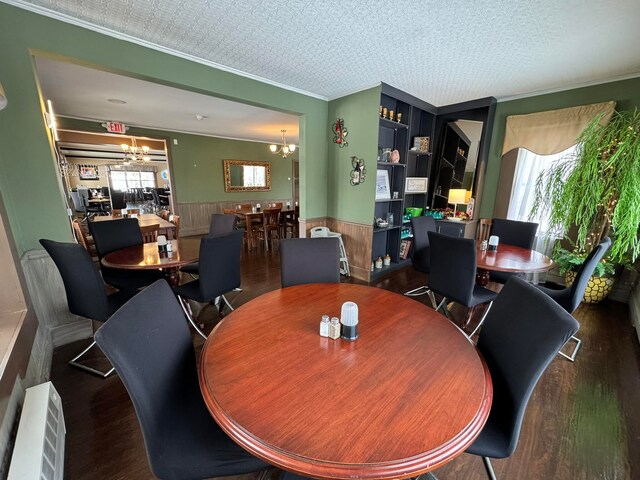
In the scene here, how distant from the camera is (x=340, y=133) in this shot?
368 centimetres

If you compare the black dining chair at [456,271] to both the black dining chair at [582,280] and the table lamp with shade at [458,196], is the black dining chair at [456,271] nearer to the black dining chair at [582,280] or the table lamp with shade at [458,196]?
the black dining chair at [582,280]

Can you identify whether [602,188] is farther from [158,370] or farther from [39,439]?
[39,439]

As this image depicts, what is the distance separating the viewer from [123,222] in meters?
Result: 2.92

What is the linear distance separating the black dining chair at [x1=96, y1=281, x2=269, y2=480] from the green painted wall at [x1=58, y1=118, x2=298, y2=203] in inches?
245

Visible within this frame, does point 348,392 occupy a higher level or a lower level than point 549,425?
higher

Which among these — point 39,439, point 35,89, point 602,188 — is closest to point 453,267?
point 602,188

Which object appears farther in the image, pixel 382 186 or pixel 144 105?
pixel 144 105

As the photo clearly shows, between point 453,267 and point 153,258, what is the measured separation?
266cm

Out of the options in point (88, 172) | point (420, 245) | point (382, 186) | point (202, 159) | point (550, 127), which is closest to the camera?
point (420, 245)

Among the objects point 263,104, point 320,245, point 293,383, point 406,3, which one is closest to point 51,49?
point 263,104

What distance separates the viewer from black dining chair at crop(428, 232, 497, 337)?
82.4 inches

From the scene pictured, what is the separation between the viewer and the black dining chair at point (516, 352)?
2.89 feet

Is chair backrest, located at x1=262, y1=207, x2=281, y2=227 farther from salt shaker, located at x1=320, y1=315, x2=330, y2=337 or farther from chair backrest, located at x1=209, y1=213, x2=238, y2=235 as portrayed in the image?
salt shaker, located at x1=320, y1=315, x2=330, y2=337

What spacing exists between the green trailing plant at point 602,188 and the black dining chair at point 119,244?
14.4 feet
